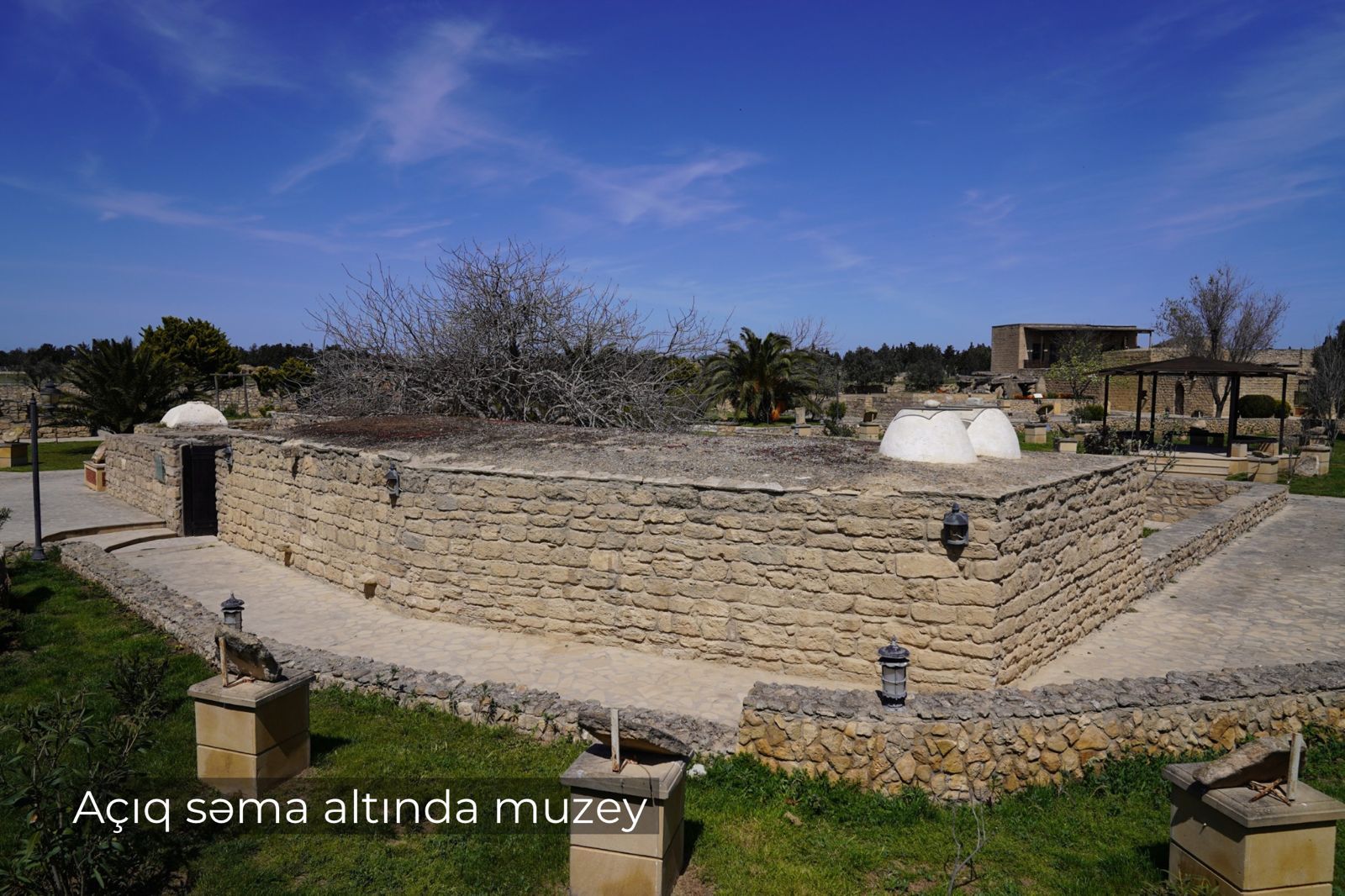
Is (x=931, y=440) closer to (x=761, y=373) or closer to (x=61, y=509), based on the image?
(x=61, y=509)

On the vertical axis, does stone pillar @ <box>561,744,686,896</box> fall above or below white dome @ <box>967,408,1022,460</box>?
below

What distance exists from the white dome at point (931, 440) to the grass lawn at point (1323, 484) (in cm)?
1559

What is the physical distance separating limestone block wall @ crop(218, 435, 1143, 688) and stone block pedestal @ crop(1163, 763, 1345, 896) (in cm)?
319

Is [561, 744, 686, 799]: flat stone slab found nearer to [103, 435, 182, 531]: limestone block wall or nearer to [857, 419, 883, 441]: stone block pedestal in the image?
[103, 435, 182, 531]: limestone block wall

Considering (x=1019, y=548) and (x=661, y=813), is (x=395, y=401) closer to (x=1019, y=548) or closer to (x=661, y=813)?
(x=1019, y=548)

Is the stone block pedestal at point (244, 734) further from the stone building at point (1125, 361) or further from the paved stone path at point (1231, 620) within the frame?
the stone building at point (1125, 361)

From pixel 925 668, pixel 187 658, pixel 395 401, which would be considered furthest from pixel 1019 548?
pixel 395 401

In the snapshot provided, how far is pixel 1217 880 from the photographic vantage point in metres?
3.90

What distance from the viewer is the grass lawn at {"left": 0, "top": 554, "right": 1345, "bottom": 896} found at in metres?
4.32

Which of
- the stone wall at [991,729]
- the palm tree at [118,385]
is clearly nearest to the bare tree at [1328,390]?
the stone wall at [991,729]

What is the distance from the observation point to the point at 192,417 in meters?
19.1

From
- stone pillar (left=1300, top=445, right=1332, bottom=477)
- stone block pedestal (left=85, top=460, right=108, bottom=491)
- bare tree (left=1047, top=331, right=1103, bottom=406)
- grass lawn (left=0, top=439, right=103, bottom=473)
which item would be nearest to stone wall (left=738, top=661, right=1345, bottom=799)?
stone block pedestal (left=85, top=460, right=108, bottom=491)

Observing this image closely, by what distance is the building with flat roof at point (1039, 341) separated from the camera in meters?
60.0

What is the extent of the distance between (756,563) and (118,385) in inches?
859
